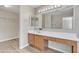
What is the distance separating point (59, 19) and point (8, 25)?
12.1 feet

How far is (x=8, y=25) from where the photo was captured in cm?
531

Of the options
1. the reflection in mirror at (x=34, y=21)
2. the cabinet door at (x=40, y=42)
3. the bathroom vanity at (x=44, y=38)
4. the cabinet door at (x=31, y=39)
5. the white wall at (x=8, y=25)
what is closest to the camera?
the bathroom vanity at (x=44, y=38)

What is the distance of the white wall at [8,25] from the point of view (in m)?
4.83

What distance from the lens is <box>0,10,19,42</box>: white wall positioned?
4.83 metres

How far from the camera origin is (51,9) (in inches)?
118

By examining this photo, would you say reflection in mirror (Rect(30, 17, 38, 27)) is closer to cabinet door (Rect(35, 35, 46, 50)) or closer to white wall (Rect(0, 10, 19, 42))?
cabinet door (Rect(35, 35, 46, 50))

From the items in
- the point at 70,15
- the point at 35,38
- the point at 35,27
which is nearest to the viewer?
the point at 70,15

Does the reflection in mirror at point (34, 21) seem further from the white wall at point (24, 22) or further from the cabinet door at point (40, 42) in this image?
the cabinet door at point (40, 42)

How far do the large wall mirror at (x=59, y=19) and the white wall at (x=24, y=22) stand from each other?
2.86 ft

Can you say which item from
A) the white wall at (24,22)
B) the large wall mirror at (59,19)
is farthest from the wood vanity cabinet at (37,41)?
the large wall mirror at (59,19)

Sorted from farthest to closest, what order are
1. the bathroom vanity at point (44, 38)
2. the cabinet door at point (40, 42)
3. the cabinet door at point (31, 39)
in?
the cabinet door at point (31, 39)
the cabinet door at point (40, 42)
the bathroom vanity at point (44, 38)
